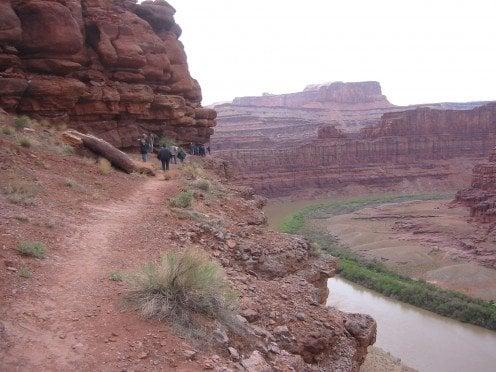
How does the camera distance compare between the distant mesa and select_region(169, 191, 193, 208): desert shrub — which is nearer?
select_region(169, 191, 193, 208): desert shrub

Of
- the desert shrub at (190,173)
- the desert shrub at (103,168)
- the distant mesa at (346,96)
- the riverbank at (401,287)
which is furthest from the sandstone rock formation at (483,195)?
the distant mesa at (346,96)

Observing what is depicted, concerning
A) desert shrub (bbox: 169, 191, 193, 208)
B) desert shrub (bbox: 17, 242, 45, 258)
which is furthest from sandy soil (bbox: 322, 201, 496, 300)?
desert shrub (bbox: 17, 242, 45, 258)

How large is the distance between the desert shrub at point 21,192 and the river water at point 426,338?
1430 cm

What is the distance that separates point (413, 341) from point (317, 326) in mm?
13954

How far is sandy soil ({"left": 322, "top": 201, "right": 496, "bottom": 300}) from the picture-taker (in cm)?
2623

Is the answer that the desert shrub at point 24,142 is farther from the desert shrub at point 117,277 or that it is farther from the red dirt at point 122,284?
the desert shrub at point 117,277

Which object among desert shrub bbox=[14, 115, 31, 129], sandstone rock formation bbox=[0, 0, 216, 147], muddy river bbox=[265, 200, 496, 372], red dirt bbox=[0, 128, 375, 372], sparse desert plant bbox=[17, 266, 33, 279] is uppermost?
sandstone rock formation bbox=[0, 0, 216, 147]

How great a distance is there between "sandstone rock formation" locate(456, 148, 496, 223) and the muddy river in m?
17.0

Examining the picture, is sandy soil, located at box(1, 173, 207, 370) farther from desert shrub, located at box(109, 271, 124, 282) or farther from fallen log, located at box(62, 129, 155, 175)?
fallen log, located at box(62, 129, 155, 175)

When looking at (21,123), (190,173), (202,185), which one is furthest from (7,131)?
(190,173)

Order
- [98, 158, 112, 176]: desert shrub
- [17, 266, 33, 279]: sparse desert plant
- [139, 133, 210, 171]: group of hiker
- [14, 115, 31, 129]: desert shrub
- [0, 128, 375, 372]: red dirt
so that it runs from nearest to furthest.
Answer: [0, 128, 375, 372]: red dirt < [17, 266, 33, 279]: sparse desert plant < [98, 158, 112, 176]: desert shrub < [14, 115, 31, 129]: desert shrub < [139, 133, 210, 171]: group of hiker

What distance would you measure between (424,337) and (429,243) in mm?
15408

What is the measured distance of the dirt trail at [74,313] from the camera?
4750 mm

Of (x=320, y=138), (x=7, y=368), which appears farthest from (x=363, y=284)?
(x=320, y=138)
